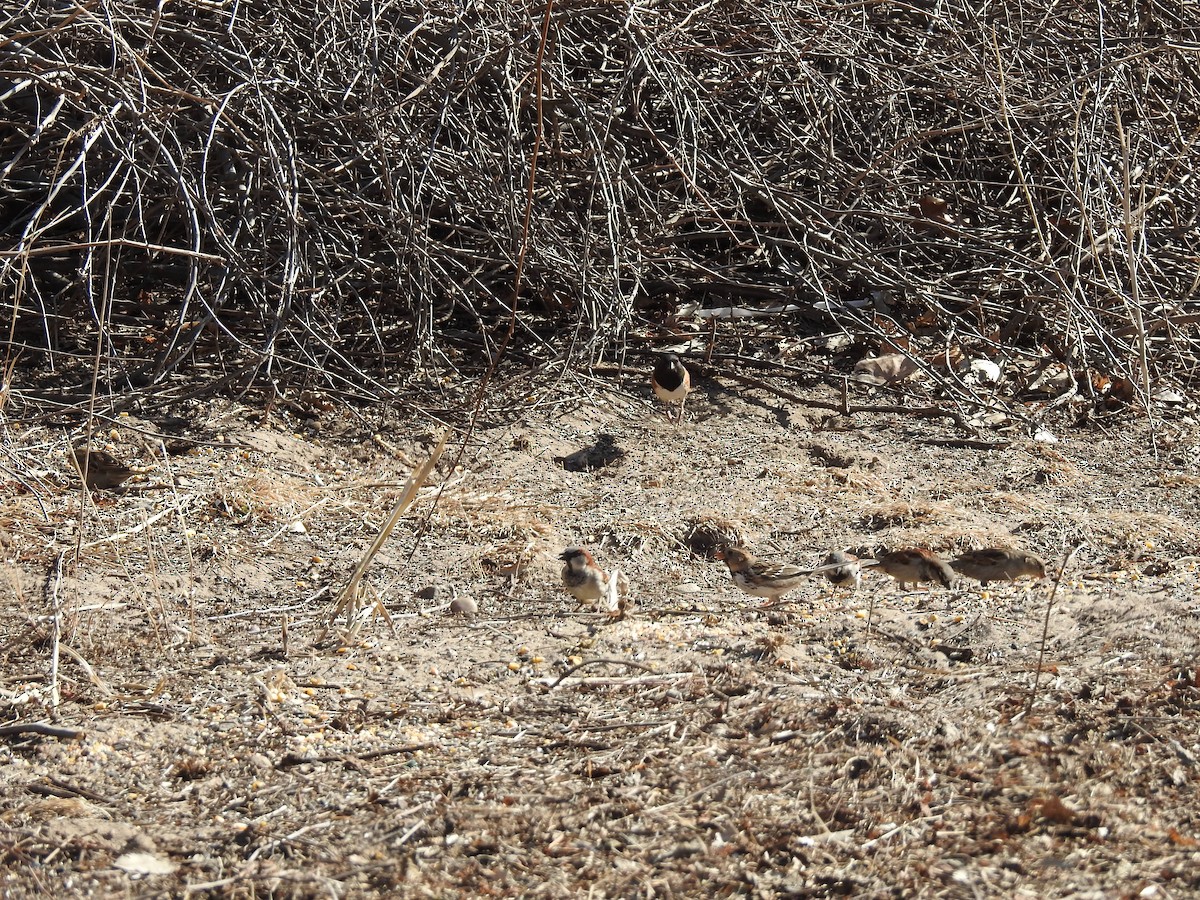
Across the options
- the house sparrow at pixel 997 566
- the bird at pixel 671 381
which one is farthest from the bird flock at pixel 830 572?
the bird at pixel 671 381

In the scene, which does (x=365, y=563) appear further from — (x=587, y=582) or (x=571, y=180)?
(x=571, y=180)

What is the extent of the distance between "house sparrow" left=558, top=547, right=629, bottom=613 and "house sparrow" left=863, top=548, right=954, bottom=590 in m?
0.66

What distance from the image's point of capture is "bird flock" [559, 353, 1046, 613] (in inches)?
116

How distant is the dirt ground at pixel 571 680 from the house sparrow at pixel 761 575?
0.06 metres

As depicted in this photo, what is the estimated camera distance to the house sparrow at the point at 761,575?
304cm

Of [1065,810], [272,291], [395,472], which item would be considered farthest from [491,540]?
[1065,810]

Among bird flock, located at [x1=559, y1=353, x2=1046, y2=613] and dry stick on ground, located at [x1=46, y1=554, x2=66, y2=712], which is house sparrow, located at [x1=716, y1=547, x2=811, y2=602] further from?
dry stick on ground, located at [x1=46, y1=554, x2=66, y2=712]

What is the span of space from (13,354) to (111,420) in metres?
0.90

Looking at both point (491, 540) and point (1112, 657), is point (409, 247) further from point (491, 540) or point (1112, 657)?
point (1112, 657)

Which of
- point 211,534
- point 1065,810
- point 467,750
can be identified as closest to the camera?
point 1065,810

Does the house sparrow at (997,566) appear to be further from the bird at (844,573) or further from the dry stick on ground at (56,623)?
the dry stick on ground at (56,623)

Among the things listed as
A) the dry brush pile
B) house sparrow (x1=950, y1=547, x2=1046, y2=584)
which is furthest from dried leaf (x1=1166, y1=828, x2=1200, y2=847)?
the dry brush pile

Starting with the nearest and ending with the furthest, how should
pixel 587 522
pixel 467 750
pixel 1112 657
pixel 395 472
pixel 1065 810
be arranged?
pixel 1065 810
pixel 467 750
pixel 1112 657
pixel 587 522
pixel 395 472

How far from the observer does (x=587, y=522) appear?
12.0 ft
